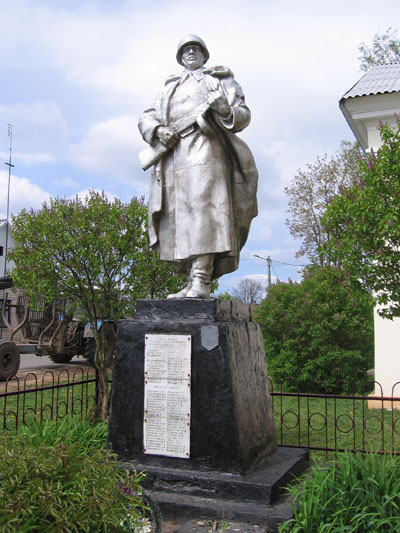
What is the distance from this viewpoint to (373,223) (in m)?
6.49

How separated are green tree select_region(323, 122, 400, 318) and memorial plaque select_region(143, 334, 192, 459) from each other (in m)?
3.54

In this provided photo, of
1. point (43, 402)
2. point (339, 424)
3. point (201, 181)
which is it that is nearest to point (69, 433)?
point (201, 181)

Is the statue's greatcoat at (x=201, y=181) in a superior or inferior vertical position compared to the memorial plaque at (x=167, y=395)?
superior

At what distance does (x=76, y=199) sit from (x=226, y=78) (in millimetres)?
4836

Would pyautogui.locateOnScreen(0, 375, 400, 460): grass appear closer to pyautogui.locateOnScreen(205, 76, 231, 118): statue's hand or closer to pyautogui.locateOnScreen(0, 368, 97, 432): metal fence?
pyautogui.locateOnScreen(0, 368, 97, 432): metal fence

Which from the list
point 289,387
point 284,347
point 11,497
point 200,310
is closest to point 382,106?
Answer: point 284,347

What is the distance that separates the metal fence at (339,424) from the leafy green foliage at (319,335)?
32.9 inches

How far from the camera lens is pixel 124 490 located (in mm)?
2877

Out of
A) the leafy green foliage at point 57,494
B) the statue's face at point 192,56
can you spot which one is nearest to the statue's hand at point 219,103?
the statue's face at point 192,56

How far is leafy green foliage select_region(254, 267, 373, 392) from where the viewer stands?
35.9ft

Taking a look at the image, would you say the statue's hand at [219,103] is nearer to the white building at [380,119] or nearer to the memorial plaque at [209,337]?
the memorial plaque at [209,337]

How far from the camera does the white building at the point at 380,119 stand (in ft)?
30.5

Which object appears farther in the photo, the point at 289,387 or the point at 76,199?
the point at 289,387

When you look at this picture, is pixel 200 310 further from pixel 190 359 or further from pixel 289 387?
pixel 289 387
